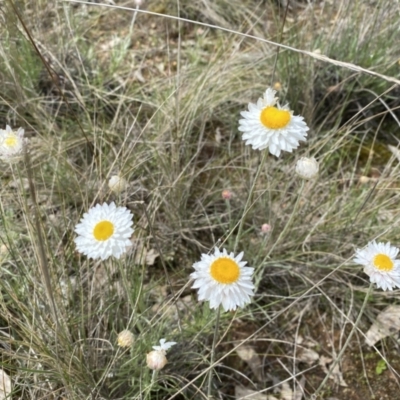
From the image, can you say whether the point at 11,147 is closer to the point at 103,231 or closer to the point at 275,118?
the point at 103,231

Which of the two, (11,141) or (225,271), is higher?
(11,141)

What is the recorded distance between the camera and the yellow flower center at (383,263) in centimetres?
106

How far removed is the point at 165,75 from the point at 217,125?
1.11ft

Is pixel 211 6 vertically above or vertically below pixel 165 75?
above

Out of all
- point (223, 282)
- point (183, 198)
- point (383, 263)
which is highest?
point (183, 198)

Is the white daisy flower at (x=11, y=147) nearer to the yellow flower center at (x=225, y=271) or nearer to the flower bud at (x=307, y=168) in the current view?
the yellow flower center at (x=225, y=271)

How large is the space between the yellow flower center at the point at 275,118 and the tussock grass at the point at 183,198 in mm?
132

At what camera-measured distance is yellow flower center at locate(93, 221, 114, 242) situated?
99 cm

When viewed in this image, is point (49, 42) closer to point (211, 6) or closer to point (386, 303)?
point (211, 6)

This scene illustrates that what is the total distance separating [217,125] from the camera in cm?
210

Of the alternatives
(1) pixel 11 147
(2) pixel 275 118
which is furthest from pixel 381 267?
(1) pixel 11 147

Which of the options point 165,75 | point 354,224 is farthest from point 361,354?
point 165,75

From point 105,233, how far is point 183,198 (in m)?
0.75

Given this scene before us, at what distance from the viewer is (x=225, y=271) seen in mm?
976
